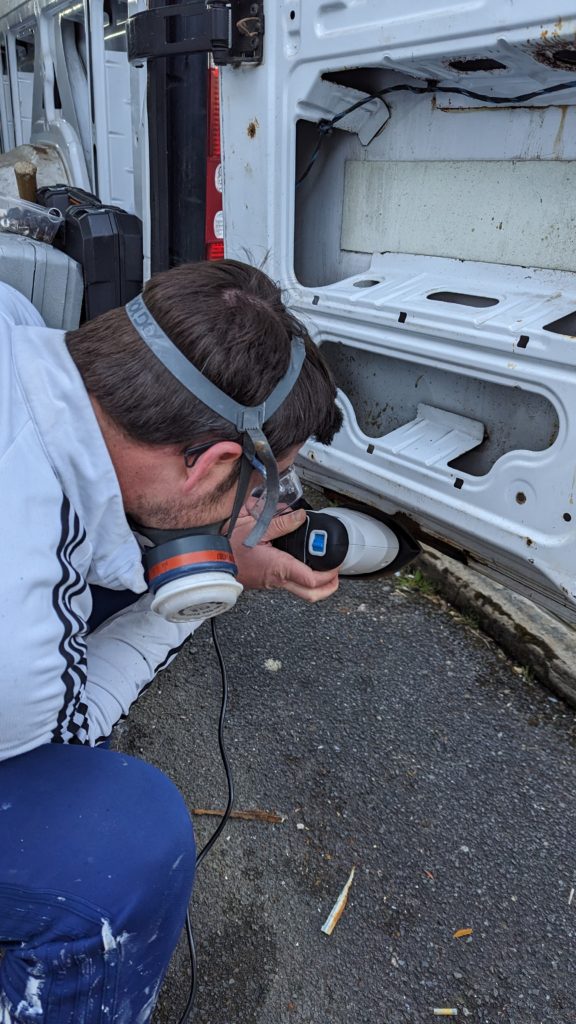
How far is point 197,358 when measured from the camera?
3.71ft

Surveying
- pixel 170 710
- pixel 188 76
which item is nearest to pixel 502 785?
pixel 170 710

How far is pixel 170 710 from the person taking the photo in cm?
224

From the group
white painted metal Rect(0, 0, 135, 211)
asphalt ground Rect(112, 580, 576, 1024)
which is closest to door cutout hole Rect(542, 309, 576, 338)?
asphalt ground Rect(112, 580, 576, 1024)

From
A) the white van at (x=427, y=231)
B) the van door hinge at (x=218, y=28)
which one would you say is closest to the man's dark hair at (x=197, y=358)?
the white van at (x=427, y=231)

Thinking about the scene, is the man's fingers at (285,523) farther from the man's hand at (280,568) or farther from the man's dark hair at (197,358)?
the man's dark hair at (197,358)

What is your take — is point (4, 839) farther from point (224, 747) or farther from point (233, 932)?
point (224, 747)

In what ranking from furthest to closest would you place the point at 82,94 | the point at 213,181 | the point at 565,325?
the point at 82,94 < the point at 213,181 < the point at 565,325

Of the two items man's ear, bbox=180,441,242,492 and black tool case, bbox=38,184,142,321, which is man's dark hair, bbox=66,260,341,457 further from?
black tool case, bbox=38,184,142,321

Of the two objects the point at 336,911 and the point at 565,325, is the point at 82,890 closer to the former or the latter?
the point at 336,911

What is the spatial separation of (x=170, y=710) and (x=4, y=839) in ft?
3.71

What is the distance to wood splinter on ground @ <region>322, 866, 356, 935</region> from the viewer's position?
165cm

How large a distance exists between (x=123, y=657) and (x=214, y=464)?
61 cm

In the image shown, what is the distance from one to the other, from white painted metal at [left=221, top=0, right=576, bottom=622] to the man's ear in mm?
588

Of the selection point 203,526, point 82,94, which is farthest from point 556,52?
point 82,94
